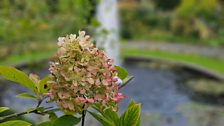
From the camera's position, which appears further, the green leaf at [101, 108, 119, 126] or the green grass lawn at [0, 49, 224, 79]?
the green grass lawn at [0, 49, 224, 79]

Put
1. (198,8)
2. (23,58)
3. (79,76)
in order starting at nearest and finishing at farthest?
1. (79,76)
2. (23,58)
3. (198,8)

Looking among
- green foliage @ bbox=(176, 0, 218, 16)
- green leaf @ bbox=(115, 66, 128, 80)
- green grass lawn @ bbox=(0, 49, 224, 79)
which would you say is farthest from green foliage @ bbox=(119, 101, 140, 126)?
green foliage @ bbox=(176, 0, 218, 16)

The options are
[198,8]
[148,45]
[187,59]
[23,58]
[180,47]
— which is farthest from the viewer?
[198,8]

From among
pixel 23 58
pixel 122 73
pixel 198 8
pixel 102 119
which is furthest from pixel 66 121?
pixel 198 8

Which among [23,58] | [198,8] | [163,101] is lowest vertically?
[163,101]

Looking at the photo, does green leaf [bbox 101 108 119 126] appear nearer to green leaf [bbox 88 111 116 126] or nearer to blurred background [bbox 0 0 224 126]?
green leaf [bbox 88 111 116 126]

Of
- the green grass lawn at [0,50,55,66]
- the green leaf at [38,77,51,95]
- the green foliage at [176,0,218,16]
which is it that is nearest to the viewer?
the green leaf at [38,77,51,95]

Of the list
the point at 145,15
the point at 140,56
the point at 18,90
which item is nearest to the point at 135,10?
the point at 145,15

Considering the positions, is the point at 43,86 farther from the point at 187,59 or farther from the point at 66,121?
the point at 187,59
